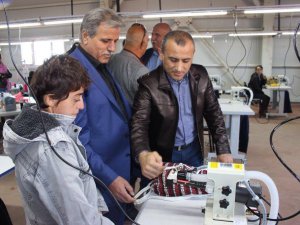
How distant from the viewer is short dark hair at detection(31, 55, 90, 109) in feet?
3.18

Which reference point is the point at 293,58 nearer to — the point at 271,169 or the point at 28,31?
the point at 271,169

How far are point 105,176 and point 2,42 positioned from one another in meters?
11.3

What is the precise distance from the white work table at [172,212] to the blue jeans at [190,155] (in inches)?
13.9

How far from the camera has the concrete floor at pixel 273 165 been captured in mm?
2776

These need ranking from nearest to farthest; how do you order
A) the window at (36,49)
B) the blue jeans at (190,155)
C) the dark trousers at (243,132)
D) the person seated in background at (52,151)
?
the person seated in background at (52,151) → the blue jeans at (190,155) → the dark trousers at (243,132) → the window at (36,49)

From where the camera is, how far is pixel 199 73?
1.57m

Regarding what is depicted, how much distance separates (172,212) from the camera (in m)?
1.12

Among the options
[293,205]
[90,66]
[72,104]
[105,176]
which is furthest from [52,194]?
[293,205]

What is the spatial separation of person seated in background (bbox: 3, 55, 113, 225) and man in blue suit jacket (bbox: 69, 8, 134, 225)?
0.82ft

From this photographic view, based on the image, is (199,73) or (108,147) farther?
(199,73)

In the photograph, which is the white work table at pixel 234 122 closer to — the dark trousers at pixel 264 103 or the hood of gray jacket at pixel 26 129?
the hood of gray jacket at pixel 26 129

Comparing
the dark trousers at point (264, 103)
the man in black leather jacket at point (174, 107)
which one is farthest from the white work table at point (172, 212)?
the dark trousers at point (264, 103)

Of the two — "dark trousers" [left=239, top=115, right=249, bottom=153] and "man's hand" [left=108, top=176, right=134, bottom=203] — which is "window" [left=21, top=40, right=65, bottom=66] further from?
"man's hand" [left=108, top=176, right=134, bottom=203]

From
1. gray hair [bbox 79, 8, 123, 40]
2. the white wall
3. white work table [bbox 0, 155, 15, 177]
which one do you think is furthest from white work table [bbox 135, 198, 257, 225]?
the white wall
